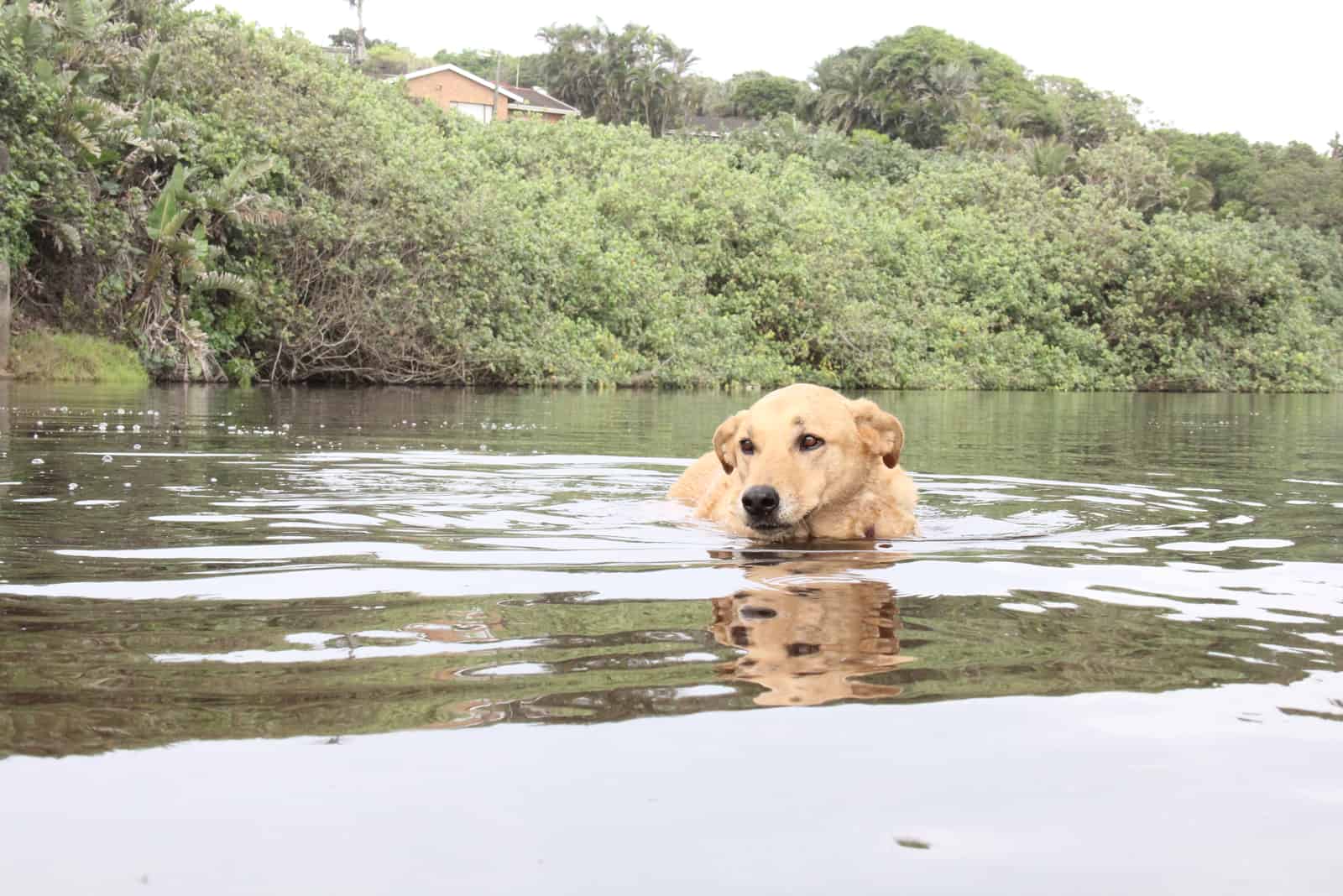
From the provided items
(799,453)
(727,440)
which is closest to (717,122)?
(727,440)

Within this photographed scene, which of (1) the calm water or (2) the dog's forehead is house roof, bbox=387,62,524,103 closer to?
(2) the dog's forehead

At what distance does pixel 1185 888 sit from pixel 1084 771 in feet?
1.80

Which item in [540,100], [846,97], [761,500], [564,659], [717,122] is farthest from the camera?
[717,122]

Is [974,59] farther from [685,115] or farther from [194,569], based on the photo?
[194,569]

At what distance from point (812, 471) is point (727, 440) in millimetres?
722

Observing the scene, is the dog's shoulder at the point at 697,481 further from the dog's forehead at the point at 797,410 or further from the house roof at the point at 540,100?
the house roof at the point at 540,100

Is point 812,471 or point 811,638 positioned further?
point 812,471

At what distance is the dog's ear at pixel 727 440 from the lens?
689 centimetres

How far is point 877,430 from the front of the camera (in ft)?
22.8

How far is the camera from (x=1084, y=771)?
97.7 inches

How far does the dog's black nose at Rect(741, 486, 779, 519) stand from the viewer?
6098mm

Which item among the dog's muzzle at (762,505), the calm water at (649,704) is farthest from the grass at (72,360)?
the dog's muzzle at (762,505)

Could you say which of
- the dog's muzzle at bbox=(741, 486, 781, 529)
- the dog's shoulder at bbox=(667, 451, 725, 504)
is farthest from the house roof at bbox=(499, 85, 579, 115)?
the dog's muzzle at bbox=(741, 486, 781, 529)

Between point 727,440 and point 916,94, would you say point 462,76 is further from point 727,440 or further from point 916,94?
point 727,440
